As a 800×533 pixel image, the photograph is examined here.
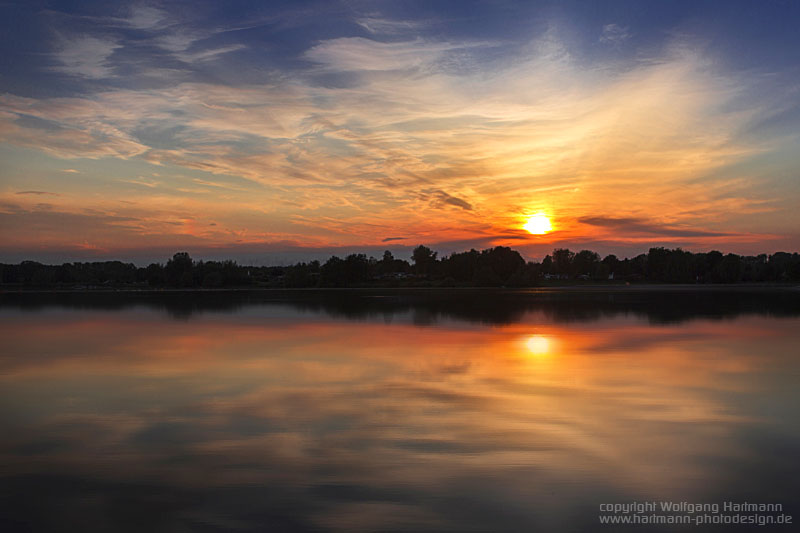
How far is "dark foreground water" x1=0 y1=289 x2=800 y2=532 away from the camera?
264 inches

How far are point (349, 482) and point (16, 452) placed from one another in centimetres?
556

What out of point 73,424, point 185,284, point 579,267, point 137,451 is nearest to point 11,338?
point 73,424

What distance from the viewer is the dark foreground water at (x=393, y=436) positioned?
6707mm

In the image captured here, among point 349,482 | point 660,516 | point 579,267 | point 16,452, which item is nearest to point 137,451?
point 16,452

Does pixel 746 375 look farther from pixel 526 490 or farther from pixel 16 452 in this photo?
pixel 16 452

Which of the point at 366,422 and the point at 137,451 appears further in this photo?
the point at 366,422

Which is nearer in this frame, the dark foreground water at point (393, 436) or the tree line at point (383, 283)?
the dark foreground water at point (393, 436)

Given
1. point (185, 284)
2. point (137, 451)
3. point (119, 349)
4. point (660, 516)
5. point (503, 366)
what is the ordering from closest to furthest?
1. point (660, 516)
2. point (137, 451)
3. point (503, 366)
4. point (119, 349)
5. point (185, 284)

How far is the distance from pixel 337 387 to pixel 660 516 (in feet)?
27.3

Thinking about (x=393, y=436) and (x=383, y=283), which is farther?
(x=383, y=283)

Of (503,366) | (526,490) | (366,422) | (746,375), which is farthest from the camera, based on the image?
(503,366)

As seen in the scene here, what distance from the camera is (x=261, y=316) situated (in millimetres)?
36094

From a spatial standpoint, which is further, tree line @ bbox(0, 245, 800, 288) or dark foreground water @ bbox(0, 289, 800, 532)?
tree line @ bbox(0, 245, 800, 288)

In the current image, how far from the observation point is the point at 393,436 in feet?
31.0
